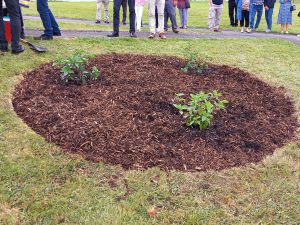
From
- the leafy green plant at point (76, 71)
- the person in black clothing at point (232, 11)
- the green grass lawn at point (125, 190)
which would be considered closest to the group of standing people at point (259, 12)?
the person in black clothing at point (232, 11)

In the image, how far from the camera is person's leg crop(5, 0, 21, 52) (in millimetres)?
6847

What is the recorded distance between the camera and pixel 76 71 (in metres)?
6.16

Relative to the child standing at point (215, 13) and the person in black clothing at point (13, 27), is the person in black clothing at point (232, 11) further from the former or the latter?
the person in black clothing at point (13, 27)

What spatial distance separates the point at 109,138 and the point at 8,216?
1.49 metres

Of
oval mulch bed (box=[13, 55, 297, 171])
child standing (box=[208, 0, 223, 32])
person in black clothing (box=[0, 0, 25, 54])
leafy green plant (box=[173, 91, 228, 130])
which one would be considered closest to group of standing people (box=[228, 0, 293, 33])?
child standing (box=[208, 0, 223, 32])

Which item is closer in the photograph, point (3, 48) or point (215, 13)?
point (3, 48)

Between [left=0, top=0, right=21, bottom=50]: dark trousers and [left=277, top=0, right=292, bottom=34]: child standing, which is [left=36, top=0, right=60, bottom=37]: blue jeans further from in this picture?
[left=277, top=0, right=292, bottom=34]: child standing

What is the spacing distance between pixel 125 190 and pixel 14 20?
458 centimetres

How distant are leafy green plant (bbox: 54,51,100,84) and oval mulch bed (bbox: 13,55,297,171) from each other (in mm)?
155

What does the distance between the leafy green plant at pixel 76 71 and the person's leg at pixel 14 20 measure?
57.9 inches

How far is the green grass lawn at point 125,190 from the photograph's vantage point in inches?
132

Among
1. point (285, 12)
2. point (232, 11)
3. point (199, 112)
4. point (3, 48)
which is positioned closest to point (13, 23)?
point (3, 48)

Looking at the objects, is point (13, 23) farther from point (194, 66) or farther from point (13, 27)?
point (194, 66)

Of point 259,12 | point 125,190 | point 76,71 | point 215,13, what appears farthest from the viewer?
point 259,12
